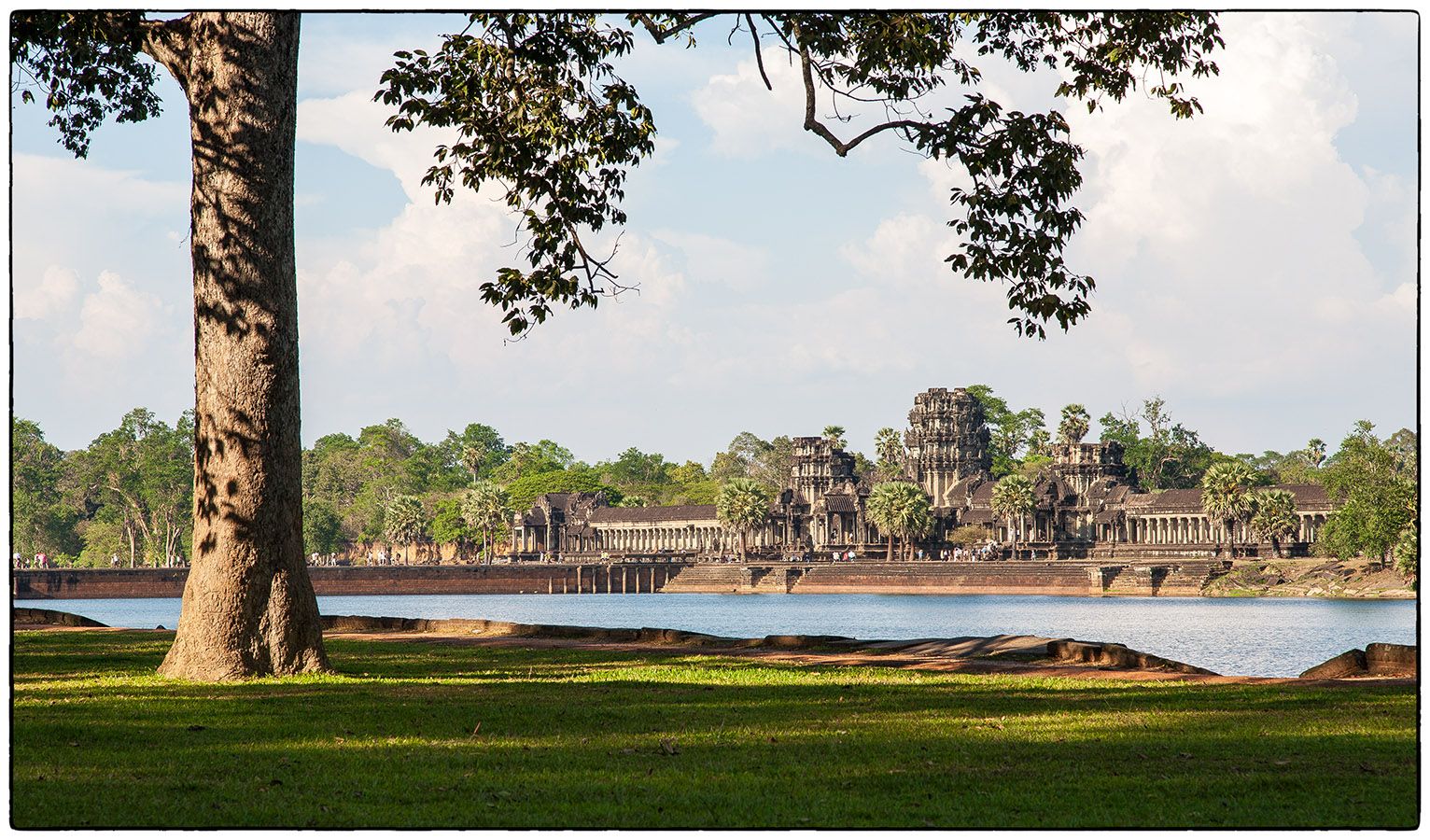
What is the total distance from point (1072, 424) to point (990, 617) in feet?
202

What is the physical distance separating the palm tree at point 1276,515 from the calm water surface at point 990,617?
12.2m

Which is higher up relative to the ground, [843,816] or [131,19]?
[131,19]

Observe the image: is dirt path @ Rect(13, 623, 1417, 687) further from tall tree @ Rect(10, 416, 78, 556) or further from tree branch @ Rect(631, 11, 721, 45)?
tall tree @ Rect(10, 416, 78, 556)

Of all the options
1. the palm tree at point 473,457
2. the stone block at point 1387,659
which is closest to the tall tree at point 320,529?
the palm tree at point 473,457

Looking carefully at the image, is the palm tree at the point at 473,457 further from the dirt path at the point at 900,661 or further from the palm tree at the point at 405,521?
the dirt path at the point at 900,661

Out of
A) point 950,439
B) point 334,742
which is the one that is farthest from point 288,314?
point 950,439

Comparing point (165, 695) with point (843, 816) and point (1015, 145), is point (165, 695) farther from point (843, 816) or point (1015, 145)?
point (1015, 145)

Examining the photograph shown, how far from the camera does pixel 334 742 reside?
996cm

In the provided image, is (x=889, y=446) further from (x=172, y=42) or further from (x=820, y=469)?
(x=172, y=42)

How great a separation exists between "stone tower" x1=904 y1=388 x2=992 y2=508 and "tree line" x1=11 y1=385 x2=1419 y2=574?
14.7 ft

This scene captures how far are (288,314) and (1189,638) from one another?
43789mm

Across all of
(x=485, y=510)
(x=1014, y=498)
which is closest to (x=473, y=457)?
(x=485, y=510)

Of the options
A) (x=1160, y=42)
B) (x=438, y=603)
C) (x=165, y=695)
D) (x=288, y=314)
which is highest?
(x=1160, y=42)

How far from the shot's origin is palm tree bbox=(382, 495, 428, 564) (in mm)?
139750
